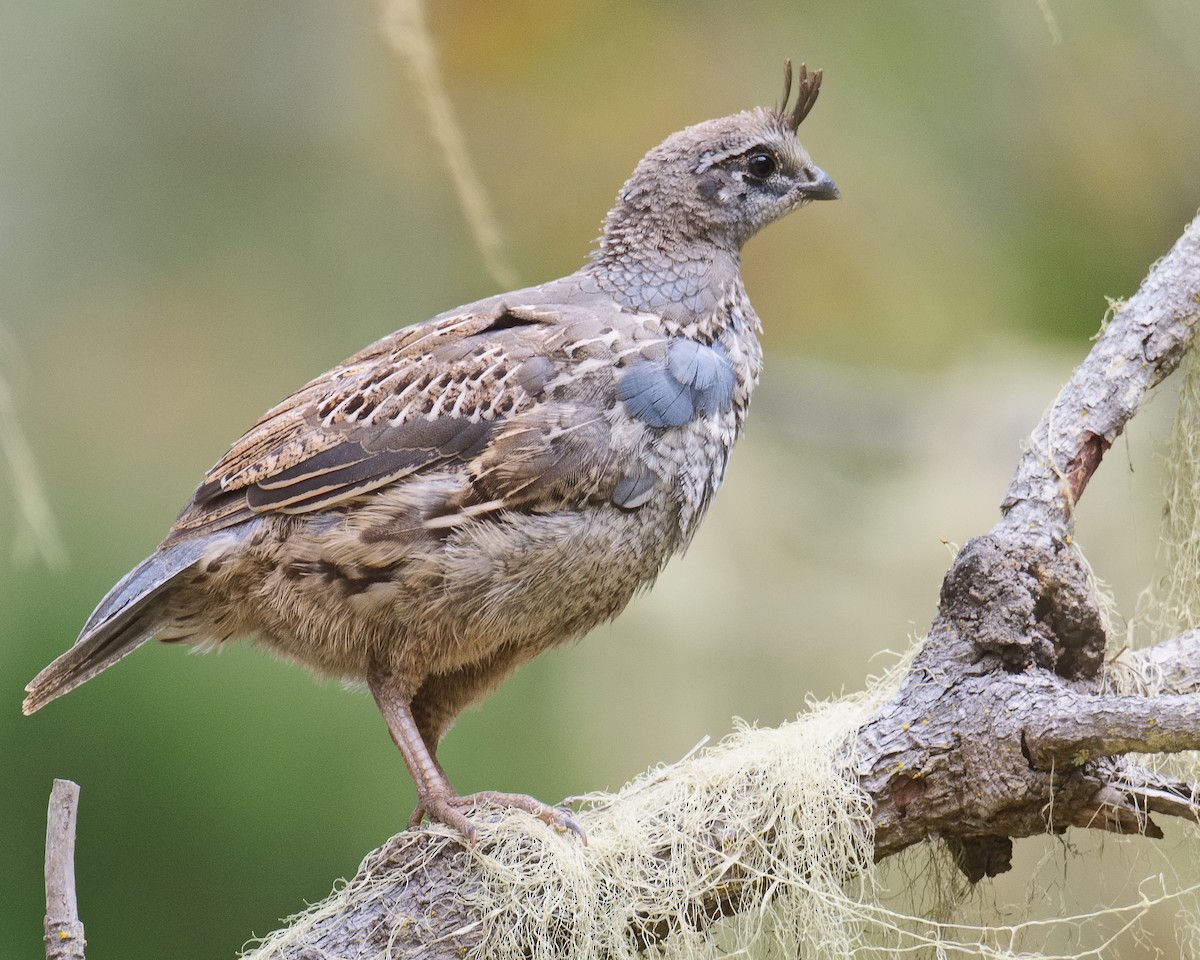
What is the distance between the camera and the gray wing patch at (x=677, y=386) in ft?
7.52

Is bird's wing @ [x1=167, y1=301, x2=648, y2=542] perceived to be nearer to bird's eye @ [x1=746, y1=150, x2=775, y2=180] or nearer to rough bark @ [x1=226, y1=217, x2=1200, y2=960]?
bird's eye @ [x1=746, y1=150, x2=775, y2=180]

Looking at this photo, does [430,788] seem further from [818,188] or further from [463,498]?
[818,188]

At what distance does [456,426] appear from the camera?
2279 mm

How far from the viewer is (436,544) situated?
223 centimetres

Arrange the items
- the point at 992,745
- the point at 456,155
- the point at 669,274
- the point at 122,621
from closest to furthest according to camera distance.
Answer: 1. the point at 992,745
2. the point at 122,621
3. the point at 669,274
4. the point at 456,155

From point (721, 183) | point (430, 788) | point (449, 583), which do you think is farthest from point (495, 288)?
point (430, 788)

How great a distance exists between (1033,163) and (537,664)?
2.12 metres

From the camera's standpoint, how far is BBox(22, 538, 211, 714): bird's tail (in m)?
2.31

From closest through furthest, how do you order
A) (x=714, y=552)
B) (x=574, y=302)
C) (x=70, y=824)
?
(x=70, y=824) → (x=574, y=302) → (x=714, y=552)

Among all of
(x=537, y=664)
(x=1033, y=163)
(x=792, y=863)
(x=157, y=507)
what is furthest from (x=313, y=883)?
(x=1033, y=163)

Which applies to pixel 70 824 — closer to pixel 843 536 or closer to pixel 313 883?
pixel 313 883

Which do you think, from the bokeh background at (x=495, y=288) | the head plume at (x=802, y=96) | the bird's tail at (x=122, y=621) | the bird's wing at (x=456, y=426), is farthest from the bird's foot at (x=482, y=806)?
the head plume at (x=802, y=96)

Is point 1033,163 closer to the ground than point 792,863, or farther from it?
farther from it

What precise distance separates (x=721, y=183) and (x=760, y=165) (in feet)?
0.31
